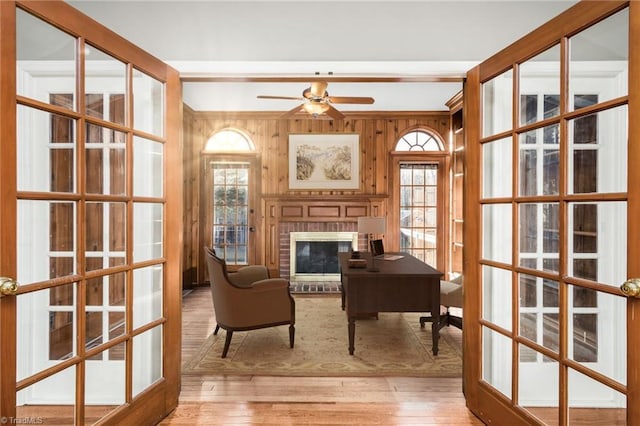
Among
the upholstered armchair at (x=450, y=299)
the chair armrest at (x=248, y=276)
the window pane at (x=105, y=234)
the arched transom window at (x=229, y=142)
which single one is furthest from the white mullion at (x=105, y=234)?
the arched transom window at (x=229, y=142)

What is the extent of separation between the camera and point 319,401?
2152 mm

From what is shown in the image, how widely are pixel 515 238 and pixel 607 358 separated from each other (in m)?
0.60

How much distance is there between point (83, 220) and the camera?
147cm

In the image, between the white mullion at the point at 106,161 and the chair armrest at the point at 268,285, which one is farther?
the chair armrest at the point at 268,285

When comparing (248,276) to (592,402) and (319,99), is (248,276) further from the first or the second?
(592,402)

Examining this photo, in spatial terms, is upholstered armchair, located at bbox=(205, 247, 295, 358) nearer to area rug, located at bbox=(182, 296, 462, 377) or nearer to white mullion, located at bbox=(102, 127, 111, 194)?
area rug, located at bbox=(182, 296, 462, 377)

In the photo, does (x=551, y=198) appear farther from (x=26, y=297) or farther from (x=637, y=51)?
(x=26, y=297)

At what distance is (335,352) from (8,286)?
2.36m

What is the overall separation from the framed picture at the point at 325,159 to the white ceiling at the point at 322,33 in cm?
337

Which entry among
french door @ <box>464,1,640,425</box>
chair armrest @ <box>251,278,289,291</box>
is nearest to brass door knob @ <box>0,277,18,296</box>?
chair armrest @ <box>251,278,289,291</box>

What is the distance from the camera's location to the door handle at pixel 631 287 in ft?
3.73

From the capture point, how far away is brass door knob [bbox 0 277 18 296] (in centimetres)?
115

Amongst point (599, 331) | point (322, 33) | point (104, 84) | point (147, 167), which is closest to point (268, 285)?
point (147, 167)

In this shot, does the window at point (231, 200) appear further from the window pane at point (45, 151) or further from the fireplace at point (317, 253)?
the window pane at point (45, 151)
